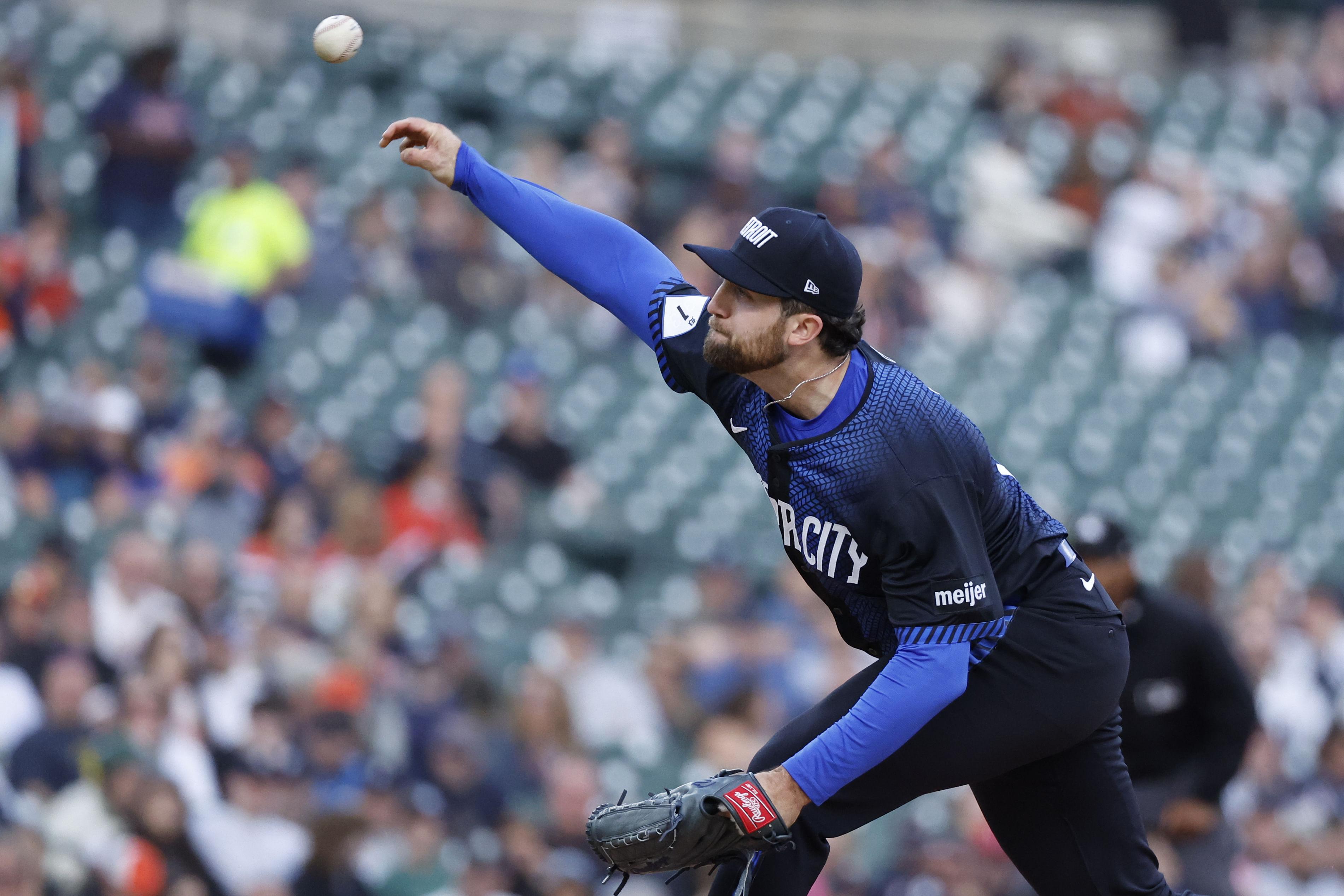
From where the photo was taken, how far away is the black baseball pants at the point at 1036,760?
3568 millimetres

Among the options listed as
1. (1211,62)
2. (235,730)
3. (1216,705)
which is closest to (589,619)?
(235,730)

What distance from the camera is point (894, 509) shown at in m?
3.37

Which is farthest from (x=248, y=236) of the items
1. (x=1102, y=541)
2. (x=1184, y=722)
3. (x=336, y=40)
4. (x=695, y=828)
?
(x=695, y=828)

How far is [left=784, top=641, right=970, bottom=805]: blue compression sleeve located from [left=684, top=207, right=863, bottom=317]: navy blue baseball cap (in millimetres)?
740

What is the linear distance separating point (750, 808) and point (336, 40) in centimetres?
196

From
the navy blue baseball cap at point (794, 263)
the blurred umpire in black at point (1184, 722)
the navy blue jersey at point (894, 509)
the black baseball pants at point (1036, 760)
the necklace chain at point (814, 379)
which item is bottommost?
the blurred umpire in black at point (1184, 722)

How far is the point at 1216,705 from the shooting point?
500 centimetres

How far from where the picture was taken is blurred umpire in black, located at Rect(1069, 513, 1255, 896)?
497 centimetres

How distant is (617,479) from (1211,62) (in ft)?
28.5

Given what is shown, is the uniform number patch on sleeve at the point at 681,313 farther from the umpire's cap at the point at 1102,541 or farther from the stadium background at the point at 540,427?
the stadium background at the point at 540,427

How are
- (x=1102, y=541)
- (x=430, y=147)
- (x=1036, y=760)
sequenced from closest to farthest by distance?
(x=1036, y=760) < (x=430, y=147) < (x=1102, y=541)

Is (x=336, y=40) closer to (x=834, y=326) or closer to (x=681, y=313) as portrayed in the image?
Result: (x=681, y=313)

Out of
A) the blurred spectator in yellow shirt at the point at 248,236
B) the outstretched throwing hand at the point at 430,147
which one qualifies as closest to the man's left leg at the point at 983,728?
the outstretched throwing hand at the point at 430,147

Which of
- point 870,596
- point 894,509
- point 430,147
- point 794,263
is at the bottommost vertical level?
point 870,596
